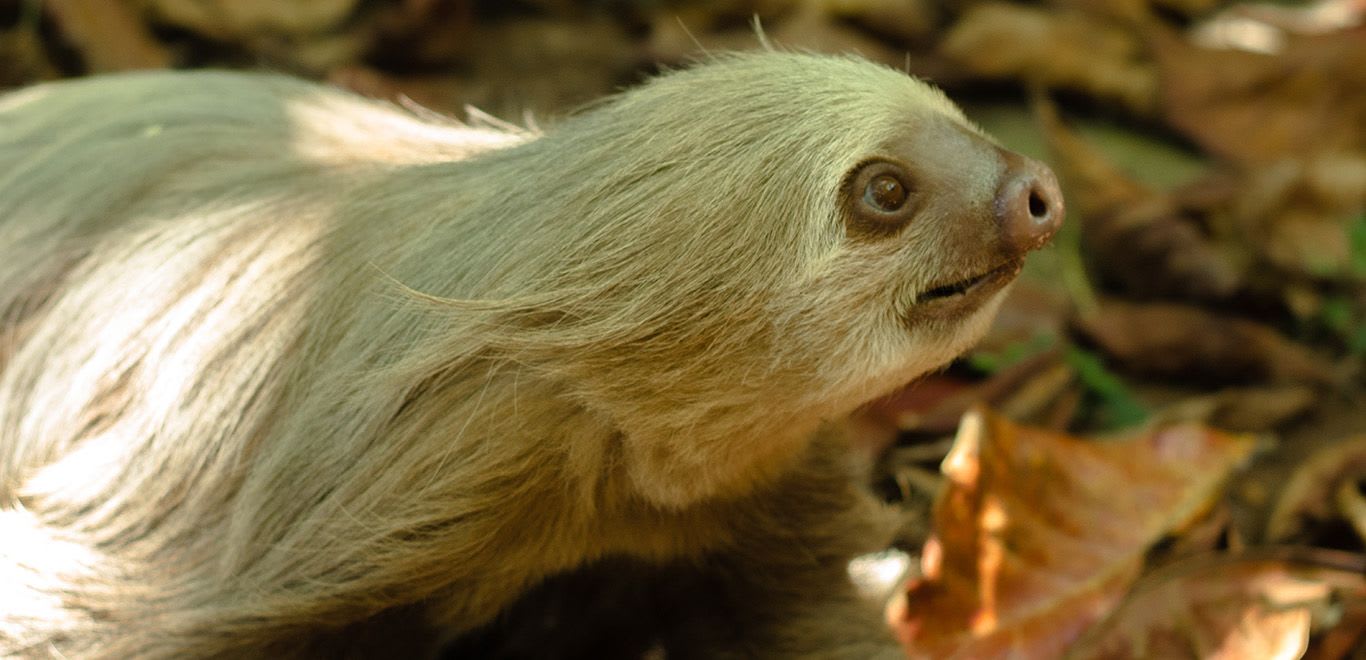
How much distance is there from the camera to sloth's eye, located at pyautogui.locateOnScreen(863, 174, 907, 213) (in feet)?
9.27

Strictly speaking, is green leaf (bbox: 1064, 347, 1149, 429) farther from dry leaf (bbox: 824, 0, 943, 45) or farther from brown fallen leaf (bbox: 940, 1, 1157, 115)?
dry leaf (bbox: 824, 0, 943, 45)

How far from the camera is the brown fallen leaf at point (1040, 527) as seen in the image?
11.4 feet

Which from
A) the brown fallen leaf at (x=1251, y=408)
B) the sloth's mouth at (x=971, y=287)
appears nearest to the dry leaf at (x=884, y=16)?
the brown fallen leaf at (x=1251, y=408)

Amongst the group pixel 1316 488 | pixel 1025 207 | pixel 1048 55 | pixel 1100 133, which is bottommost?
pixel 1316 488

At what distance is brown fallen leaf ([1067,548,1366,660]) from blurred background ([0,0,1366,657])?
248mm

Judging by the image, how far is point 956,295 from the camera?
2.90 m

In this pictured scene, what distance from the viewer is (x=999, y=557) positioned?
3.61 m

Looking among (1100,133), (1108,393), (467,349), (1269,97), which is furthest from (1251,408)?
(467,349)

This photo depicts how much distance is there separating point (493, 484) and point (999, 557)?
4.64 feet

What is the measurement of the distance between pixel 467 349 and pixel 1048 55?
12.2 ft

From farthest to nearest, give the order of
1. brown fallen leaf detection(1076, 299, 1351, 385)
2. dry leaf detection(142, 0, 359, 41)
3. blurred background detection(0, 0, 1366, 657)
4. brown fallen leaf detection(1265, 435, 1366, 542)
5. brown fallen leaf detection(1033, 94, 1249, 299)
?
1. dry leaf detection(142, 0, 359, 41)
2. brown fallen leaf detection(1033, 94, 1249, 299)
3. brown fallen leaf detection(1076, 299, 1351, 385)
4. blurred background detection(0, 0, 1366, 657)
5. brown fallen leaf detection(1265, 435, 1366, 542)

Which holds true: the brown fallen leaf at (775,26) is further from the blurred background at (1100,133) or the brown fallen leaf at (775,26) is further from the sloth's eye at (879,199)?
the sloth's eye at (879,199)

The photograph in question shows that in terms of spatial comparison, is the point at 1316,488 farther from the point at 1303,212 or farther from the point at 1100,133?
the point at 1100,133

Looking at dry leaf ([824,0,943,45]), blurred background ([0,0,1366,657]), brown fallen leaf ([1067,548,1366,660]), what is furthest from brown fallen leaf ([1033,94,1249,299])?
brown fallen leaf ([1067,548,1366,660])
